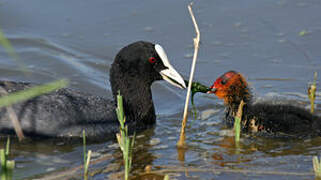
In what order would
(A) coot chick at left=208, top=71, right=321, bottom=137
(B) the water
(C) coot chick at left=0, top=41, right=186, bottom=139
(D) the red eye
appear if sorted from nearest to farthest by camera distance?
(B) the water
(A) coot chick at left=208, top=71, right=321, bottom=137
(C) coot chick at left=0, top=41, right=186, bottom=139
(D) the red eye

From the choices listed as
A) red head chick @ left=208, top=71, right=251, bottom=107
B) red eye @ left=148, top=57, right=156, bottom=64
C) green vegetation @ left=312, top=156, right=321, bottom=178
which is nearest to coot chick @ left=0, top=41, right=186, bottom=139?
red eye @ left=148, top=57, right=156, bottom=64

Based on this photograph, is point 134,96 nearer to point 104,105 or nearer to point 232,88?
point 104,105

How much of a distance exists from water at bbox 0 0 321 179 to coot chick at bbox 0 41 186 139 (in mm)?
157

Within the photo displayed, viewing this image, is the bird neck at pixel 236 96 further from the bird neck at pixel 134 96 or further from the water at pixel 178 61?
the bird neck at pixel 134 96

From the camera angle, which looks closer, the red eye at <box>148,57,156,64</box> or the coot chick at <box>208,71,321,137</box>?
the coot chick at <box>208,71,321,137</box>

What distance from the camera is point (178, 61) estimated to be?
7.45 m

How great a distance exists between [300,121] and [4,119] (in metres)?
2.71

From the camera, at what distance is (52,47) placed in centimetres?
809

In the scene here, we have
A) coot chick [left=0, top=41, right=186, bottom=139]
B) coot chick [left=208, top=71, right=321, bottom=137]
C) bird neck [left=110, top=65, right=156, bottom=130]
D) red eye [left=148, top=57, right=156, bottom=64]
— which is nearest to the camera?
coot chick [left=208, top=71, right=321, bottom=137]

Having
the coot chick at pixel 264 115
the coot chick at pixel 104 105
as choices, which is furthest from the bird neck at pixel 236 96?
the coot chick at pixel 104 105

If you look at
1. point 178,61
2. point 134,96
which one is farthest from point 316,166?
point 178,61

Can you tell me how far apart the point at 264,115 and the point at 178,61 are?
2.19 metres

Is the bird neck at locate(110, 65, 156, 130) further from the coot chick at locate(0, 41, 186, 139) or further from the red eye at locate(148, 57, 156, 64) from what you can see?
the red eye at locate(148, 57, 156, 64)

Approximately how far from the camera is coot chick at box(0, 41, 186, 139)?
212 inches
